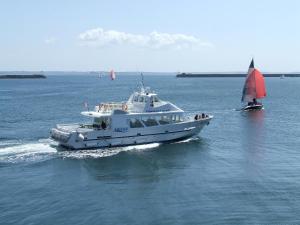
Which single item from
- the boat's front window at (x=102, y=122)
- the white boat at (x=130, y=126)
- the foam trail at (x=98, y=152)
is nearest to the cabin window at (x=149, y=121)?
the white boat at (x=130, y=126)

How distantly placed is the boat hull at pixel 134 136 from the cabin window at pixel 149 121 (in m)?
0.54

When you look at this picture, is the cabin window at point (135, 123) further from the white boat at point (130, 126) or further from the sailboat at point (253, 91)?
the sailboat at point (253, 91)

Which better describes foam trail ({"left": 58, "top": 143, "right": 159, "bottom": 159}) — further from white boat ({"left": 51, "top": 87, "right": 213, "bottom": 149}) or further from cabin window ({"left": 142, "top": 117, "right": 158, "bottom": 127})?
cabin window ({"left": 142, "top": 117, "right": 158, "bottom": 127})

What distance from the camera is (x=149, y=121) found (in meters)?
49.4

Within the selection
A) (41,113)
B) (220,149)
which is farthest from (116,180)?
(41,113)

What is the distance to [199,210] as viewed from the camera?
93.7ft

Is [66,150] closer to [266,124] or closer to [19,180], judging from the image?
[19,180]

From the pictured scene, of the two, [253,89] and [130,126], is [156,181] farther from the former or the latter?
[253,89]

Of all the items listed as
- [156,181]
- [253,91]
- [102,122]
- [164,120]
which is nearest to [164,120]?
[164,120]

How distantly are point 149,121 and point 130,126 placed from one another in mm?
2342

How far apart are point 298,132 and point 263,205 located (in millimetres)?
31804

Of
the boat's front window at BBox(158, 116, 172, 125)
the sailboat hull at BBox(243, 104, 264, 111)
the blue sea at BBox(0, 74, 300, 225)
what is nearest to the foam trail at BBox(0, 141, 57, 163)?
the blue sea at BBox(0, 74, 300, 225)

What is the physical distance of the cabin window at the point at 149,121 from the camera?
49100 mm

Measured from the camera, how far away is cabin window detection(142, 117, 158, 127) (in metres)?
49.1
